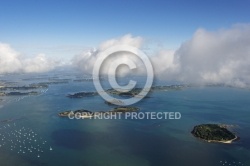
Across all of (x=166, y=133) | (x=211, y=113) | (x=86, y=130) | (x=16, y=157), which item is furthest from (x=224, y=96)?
(x=16, y=157)

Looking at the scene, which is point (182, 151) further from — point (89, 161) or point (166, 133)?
point (89, 161)

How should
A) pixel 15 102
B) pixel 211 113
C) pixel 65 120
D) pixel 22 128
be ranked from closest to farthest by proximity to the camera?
pixel 22 128
pixel 65 120
pixel 211 113
pixel 15 102

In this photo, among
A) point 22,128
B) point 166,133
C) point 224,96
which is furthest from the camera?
point 224,96

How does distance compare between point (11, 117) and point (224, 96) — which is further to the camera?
point (224, 96)

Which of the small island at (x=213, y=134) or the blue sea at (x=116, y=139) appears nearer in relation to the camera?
the blue sea at (x=116, y=139)

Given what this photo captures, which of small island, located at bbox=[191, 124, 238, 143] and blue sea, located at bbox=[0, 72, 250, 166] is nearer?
blue sea, located at bbox=[0, 72, 250, 166]
